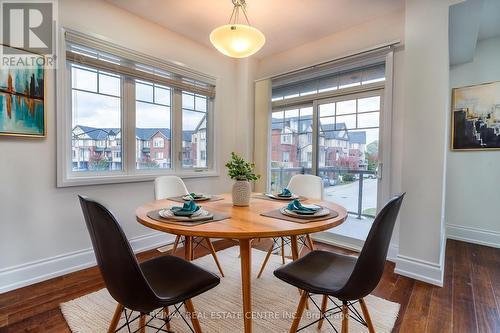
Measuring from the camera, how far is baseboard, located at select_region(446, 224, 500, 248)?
119 inches

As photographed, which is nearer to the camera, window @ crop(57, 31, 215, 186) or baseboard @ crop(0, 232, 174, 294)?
baseboard @ crop(0, 232, 174, 294)

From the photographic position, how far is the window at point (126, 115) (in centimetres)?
228

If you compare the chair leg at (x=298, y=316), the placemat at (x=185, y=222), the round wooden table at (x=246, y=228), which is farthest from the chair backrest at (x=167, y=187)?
the chair leg at (x=298, y=316)

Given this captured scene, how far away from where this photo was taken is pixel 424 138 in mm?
2213

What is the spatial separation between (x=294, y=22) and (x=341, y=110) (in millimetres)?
1107

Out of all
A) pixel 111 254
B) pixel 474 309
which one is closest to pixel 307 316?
pixel 474 309

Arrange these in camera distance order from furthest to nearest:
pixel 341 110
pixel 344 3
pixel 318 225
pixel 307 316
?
pixel 341 110
pixel 344 3
pixel 307 316
pixel 318 225

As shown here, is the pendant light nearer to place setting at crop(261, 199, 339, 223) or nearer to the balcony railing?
place setting at crop(261, 199, 339, 223)

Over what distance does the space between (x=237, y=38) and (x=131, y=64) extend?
144 centimetres

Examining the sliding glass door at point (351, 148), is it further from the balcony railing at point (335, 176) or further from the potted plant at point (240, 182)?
the potted plant at point (240, 182)

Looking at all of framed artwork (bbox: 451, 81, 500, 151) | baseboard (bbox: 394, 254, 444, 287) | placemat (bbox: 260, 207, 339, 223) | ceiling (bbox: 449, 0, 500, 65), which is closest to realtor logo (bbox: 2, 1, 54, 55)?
placemat (bbox: 260, 207, 339, 223)

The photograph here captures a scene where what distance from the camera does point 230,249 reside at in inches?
111

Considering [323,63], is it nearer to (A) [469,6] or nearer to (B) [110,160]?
(A) [469,6]

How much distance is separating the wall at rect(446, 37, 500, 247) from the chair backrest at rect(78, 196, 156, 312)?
3.86m
